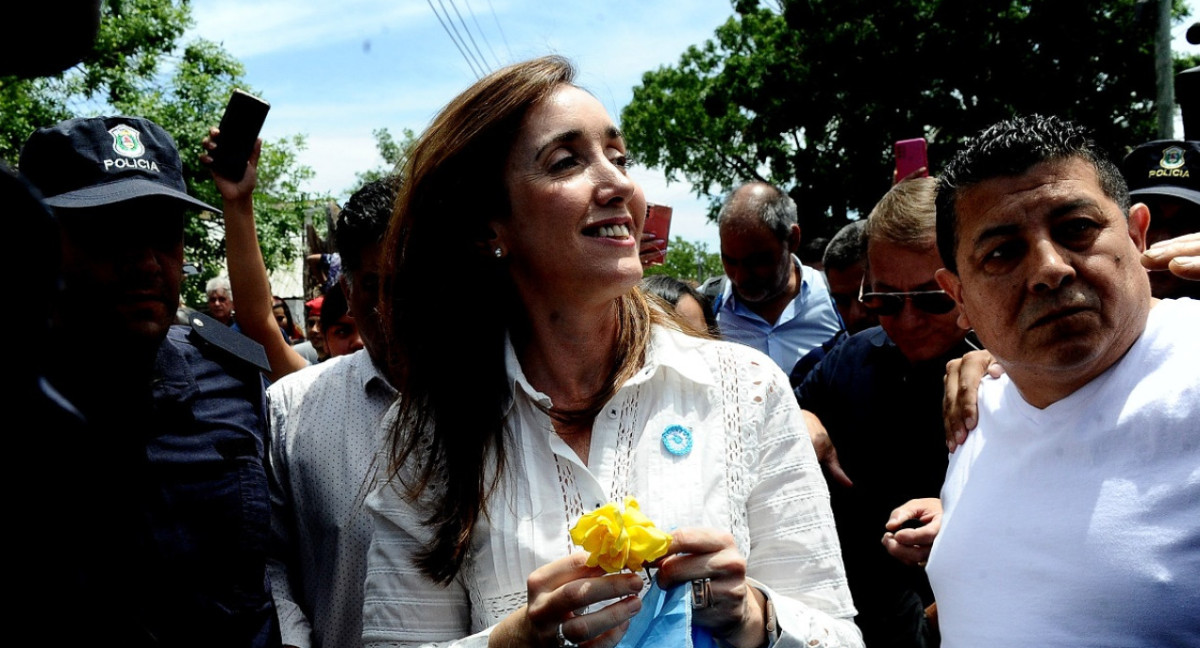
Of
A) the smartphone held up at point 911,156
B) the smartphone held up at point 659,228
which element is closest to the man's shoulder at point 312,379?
the smartphone held up at point 659,228

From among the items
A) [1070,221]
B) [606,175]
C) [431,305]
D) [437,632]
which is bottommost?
[437,632]

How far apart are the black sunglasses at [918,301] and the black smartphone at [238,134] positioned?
82.7 inches

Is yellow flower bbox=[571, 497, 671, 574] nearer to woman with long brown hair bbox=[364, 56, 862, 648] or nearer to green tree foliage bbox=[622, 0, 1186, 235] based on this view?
woman with long brown hair bbox=[364, 56, 862, 648]

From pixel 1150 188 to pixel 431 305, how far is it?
2609 mm

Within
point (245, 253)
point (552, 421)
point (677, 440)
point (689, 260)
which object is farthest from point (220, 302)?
point (689, 260)

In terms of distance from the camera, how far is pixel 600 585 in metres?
1.66

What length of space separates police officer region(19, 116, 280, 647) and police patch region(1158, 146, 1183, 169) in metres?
3.22

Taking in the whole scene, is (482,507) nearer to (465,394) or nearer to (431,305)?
(465,394)

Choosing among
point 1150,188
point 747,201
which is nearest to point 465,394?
point 1150,188

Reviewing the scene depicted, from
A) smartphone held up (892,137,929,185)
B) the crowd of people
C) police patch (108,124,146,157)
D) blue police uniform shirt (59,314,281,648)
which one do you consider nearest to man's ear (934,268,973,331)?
the crowd of people

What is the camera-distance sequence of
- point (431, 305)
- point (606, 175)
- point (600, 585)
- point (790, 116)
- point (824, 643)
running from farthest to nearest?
point (790, 116)
point (431, 305)
point (606, 175)
point (824, 643)
point (600, 585)

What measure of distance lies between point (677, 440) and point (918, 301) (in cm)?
132

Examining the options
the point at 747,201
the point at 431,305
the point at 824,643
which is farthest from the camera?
the point at 747,201

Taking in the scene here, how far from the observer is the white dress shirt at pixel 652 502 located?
6.44 feet
